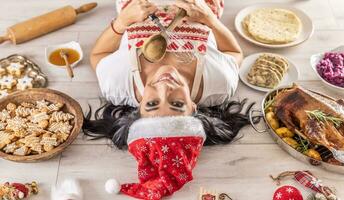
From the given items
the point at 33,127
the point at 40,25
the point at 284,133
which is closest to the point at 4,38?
the point at 40,25

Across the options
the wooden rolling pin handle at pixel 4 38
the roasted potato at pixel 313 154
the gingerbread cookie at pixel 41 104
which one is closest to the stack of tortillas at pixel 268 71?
the roasted potato at pixel 313 154

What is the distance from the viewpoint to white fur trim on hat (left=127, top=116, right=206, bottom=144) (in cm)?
169

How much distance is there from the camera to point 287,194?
1.77 meters

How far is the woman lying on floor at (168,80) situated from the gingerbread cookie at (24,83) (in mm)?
298

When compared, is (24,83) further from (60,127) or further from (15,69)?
(60,127)

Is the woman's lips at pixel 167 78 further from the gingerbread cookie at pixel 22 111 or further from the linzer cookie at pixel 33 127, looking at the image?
the gingerbread cookie at pixel 22 111

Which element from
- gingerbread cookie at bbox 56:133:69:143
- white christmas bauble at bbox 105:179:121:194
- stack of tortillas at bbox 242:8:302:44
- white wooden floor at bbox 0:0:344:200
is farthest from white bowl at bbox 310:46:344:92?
gingerbread cookie at bbox 56:133:69:143

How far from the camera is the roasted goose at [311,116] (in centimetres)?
179

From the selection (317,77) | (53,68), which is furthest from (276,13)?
(53,68)

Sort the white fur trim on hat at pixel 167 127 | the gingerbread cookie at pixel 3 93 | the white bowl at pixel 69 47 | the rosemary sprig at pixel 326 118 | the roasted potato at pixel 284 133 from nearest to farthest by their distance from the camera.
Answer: the white fur trim on hat at pixel 167 127 → the rosemary sprig at pixel 326 118 → the roasted potato at pixel 284 133 → the gingerbread cookie at pixel 3 93 → the white bowl at pixel 69 47

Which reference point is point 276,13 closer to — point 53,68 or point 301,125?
point 301,125

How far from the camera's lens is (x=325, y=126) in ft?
5.90

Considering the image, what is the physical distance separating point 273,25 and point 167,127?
3.10 ft

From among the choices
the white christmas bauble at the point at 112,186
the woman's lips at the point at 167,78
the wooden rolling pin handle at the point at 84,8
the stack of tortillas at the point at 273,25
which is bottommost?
the white christmas bauble at the point at 112,186
